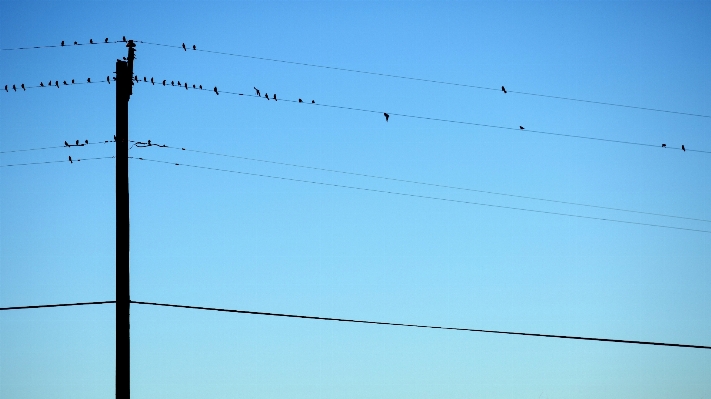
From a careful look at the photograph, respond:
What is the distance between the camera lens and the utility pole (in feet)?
61.8

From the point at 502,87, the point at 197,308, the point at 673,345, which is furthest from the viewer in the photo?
the point at 502,87

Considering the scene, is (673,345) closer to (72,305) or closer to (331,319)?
(331,319)

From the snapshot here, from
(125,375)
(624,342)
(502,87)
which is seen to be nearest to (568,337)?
(624,342)

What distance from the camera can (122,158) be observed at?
2005cm

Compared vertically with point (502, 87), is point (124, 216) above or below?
below

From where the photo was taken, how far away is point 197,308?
2145 centimetres

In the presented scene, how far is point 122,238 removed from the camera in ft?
64.1

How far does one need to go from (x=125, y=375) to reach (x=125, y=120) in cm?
543

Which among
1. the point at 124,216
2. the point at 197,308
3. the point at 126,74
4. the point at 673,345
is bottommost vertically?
the point at 673,345

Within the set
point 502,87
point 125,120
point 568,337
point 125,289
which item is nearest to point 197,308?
point 125,289

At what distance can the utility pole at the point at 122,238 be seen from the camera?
18.8 m

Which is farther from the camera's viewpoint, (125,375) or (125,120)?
(125,120)

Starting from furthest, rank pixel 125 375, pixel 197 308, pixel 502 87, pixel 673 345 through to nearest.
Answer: pixel 502 87, pixel 673 345, pixel 197 308, pixel 125 375

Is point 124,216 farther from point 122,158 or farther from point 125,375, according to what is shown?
point 125,375
